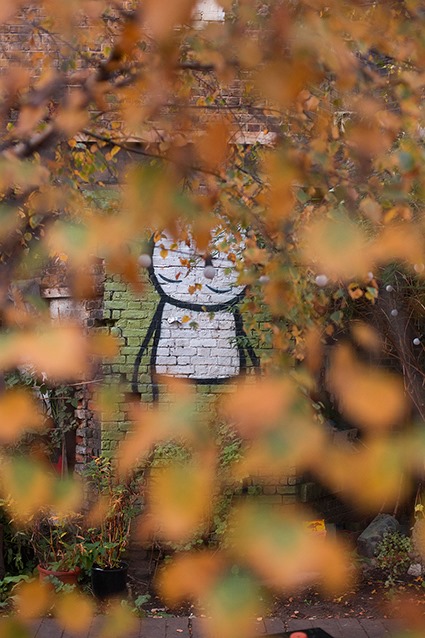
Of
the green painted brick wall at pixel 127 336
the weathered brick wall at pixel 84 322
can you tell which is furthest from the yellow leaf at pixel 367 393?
the weathered brick wall at pixel 84 322

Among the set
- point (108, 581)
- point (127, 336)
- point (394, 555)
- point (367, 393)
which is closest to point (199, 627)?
point (108, 581)

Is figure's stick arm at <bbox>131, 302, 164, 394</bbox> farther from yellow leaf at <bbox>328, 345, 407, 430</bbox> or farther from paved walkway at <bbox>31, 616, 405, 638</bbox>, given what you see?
yellow leaf at <bbox>328, 345, 407, 430</bbox>

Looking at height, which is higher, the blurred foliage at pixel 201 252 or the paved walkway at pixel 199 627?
the blurred foliage at pixel 201 252

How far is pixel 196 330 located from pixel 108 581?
6.24ft

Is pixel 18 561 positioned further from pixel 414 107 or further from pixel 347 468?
pixel 347 468

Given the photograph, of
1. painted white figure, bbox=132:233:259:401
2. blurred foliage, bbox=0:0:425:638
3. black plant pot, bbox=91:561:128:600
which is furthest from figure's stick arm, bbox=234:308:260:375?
blurred foliage, bbox=0:0:425:638

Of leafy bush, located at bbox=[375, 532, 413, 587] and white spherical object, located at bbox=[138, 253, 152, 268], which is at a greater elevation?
white spherical object, located at bbox=[138, 253, 152, 268]

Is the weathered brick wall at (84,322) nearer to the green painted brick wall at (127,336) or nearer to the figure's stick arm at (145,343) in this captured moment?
the green painted brick wall at (127,336)

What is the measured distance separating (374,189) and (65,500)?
246cm

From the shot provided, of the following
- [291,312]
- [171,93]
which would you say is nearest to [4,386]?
[291,312]

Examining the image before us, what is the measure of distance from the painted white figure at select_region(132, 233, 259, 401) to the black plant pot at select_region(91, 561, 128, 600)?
1346 mm

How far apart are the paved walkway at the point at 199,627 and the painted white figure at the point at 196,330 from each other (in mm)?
1716

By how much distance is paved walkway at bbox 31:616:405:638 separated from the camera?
4.76 metres

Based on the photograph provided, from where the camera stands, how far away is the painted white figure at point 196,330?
18.8ft
